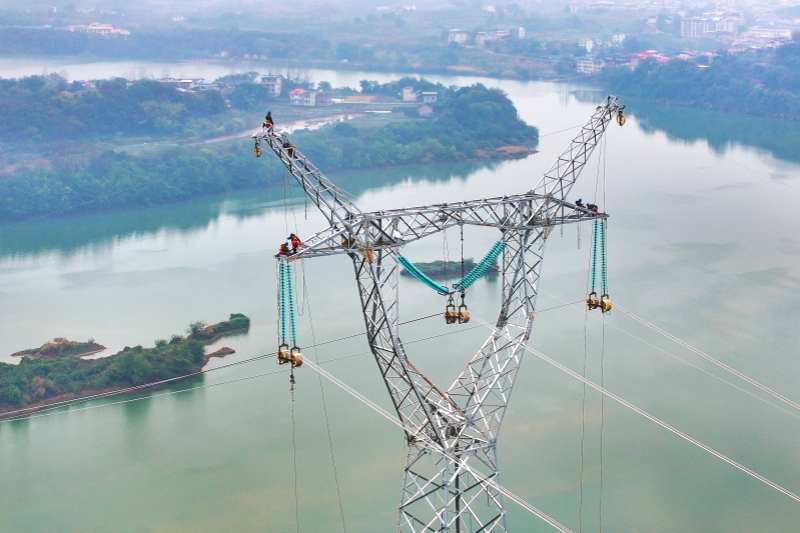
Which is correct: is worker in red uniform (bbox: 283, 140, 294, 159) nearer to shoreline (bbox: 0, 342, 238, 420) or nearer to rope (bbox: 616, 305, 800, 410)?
shoreline (bbox: 0, 342, 238, 420)

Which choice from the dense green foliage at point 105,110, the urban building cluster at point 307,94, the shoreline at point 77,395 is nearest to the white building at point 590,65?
the urban building cluster at point 307,94

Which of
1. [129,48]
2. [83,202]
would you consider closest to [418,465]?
[83,202]

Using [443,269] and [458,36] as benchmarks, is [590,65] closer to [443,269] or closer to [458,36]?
[458,36]

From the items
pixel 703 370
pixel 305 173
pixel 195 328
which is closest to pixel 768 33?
pixel 703 370

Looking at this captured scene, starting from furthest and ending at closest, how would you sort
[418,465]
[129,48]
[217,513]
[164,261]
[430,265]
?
[129,48] < [164,261] < [430,265] < [418,465] < [217,513]

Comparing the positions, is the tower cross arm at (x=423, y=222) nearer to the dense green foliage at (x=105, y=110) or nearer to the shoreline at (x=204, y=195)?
the shoreline at (x=204, y=195)

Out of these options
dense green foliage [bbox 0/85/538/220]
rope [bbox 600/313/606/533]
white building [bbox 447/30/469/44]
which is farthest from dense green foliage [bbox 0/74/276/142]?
rope [bbox 600/313/606/533]

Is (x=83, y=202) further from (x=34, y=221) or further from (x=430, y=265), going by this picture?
(x=430, y=265)
